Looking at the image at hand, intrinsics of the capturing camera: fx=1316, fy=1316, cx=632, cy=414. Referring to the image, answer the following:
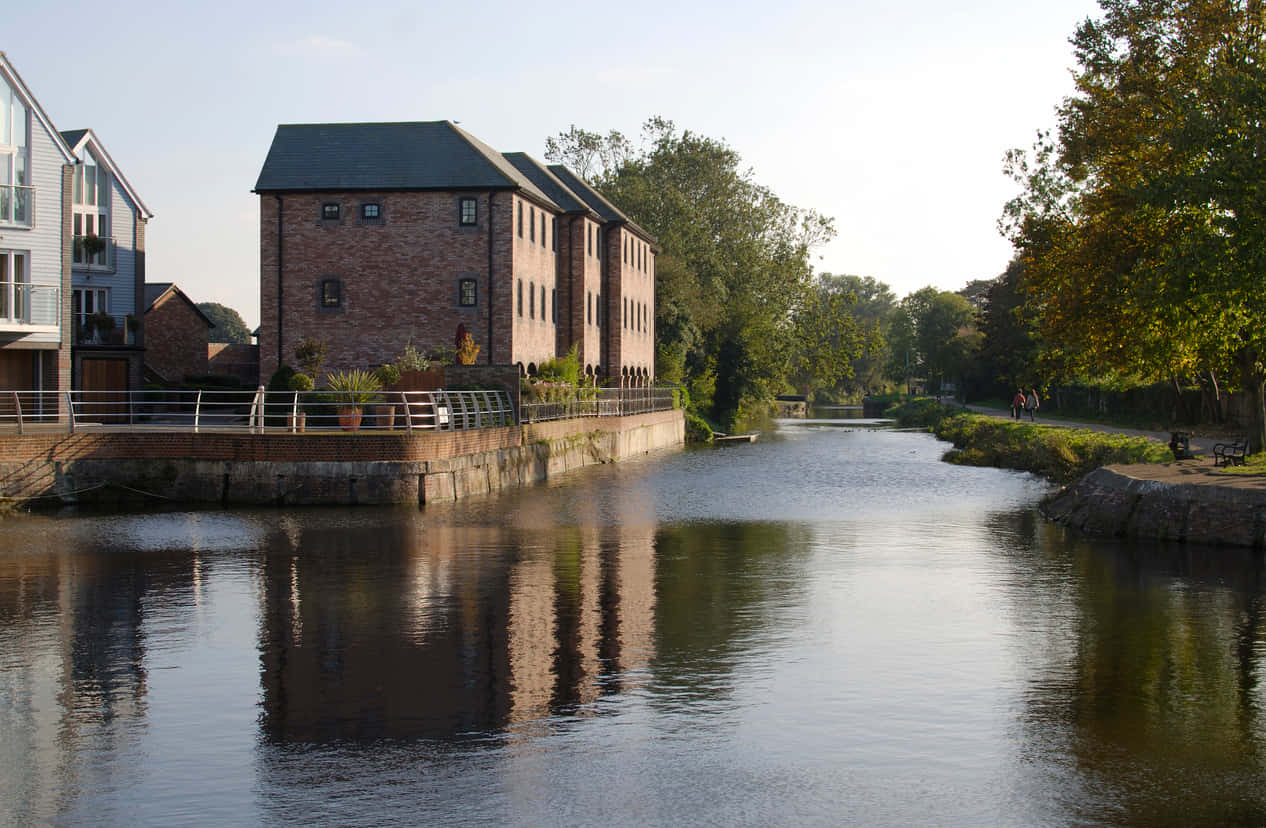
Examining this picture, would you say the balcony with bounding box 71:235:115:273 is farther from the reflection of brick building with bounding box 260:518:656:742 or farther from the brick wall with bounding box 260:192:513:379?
the reflection of brick building with bounding box 260:518:656:742

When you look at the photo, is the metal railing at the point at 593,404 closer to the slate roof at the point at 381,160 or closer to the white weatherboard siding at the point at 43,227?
the slate roof at the point at 381,160

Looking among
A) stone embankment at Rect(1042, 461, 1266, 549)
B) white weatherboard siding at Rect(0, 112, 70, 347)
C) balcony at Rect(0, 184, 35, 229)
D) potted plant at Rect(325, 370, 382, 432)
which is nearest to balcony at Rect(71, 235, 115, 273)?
white weatherboard siding at Rect(0, 112, 70, 347)

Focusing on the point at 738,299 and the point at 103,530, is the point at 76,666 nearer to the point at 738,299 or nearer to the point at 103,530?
the point at 103,530

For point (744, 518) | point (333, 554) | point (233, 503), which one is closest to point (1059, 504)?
point (744, 518)

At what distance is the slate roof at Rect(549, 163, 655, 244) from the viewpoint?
208 feet

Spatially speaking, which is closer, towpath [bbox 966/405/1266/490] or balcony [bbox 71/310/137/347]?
towpath [bbox 966/405/1266/490]

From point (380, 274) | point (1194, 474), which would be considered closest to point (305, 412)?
point (380, 274)

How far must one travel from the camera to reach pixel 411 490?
29.2 m

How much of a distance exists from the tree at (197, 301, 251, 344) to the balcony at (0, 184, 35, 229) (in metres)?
109

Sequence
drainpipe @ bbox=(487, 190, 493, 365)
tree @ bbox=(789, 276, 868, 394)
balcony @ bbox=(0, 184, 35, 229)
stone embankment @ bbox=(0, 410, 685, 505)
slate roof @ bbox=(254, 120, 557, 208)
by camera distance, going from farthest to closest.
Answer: tree @ bbox=(789, 276, 868, 394), slate roof @ bbox=(254, 120, 557, 208), drainpipe @ bbox=(487, 190, 493, 365), balcony @ bbox=(0, 184, 35, 229), stone embankment @ bbox=(0, 410, 685, 505)

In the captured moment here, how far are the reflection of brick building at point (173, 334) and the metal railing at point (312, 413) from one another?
19.2 m

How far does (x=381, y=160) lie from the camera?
161 ft

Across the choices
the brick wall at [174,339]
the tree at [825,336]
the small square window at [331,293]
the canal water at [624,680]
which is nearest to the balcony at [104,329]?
the brick wall at [174,339]

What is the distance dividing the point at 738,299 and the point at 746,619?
69.6 m
